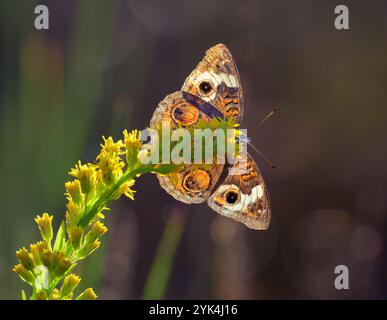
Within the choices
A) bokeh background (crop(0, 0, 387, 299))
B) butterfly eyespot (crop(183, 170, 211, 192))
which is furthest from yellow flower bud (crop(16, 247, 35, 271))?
bokeh background (crop(0, 0, 387, 299))

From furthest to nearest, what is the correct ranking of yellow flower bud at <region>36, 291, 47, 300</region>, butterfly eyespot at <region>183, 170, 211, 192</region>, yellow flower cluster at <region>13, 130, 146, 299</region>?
butterfly eyespot at <region>183, 170, 211, 192</region> < yellow flower cluster at <region>13, 130, 146, 299</region> < yellow flower bud at <region>36, 291, 47, 300</region>

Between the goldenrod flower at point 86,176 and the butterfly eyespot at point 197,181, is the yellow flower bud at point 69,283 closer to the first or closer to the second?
the goldenrod flower at point 86,176

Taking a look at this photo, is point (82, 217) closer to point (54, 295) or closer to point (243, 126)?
point (54, 295)

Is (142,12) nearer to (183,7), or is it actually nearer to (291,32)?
(183,7)

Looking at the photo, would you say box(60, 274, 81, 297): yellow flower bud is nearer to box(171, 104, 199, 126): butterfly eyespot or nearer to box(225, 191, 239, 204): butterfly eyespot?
box(171, 104, 199, 126): butterfly eyespot

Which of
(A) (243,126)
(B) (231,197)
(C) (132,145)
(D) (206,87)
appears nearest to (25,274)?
(C) (132,145)

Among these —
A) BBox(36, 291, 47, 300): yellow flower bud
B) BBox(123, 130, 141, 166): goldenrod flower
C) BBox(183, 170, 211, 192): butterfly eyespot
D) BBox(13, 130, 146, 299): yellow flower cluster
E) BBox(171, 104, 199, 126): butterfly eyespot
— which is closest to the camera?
BBox(36, 291, 47, 300): yellow flower bud
